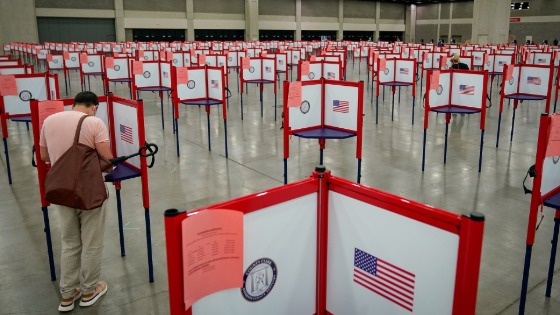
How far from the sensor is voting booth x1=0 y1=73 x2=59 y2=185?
22.9 ft

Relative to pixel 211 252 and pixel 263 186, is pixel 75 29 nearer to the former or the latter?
pixel 263 186

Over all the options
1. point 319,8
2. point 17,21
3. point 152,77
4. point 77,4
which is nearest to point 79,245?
point 152,77

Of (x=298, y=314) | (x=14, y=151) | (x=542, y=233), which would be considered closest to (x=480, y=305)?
(x=542, y=233)

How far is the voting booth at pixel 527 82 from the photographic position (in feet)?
27.9

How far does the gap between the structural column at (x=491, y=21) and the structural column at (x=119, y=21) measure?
2607 cm

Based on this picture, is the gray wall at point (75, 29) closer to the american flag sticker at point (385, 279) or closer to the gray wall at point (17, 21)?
the gray wall at point (17, 21)

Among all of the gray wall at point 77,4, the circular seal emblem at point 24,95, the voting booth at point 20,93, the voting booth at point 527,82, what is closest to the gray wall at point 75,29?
the gray wall at point 77,4

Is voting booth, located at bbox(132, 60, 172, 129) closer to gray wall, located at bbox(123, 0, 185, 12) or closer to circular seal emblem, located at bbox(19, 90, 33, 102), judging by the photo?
circular seal emblem, located at bbox(19, 90, 33, 102)

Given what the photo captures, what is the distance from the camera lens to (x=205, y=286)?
73.6 inches

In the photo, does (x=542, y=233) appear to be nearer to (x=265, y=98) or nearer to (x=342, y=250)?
(x=342, y=250)

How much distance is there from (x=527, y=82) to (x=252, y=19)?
34.5m

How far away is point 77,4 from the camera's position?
34812 mm

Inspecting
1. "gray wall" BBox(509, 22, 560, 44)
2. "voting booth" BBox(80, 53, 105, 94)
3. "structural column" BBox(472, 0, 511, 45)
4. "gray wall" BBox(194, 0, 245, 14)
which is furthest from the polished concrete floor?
"gray wall" BBox(509, 22, 560, 44)

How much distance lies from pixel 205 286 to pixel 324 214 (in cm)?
67
